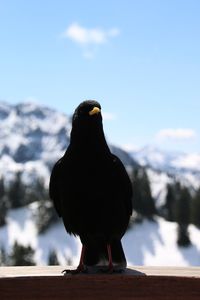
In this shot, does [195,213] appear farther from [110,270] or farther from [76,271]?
[76,271]

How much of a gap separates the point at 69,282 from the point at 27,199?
131418 millimetres

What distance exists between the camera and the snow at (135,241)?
111188 millimetres

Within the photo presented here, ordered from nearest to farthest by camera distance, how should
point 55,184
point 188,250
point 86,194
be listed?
point 86,194
point 55,184
point 188,250

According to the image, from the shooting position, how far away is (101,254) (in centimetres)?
640

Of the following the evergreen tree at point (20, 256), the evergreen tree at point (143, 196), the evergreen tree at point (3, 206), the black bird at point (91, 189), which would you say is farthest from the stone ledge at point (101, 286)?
the evergreen tree at point (3, 206)

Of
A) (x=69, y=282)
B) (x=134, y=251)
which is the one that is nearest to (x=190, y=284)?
(x=69, y=282)

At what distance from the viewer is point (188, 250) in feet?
370

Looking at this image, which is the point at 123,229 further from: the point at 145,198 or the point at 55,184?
the point at 145,198

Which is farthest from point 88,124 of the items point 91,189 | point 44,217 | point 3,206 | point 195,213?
point 3,206

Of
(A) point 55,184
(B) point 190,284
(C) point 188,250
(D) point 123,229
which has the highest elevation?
(C) point 188,250

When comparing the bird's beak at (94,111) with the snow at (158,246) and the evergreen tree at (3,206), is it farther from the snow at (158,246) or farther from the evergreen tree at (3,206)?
the evergreen tree at (3,206)

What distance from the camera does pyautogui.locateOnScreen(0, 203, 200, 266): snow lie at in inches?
4377

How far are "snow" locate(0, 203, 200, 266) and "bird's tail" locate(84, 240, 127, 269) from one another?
102m

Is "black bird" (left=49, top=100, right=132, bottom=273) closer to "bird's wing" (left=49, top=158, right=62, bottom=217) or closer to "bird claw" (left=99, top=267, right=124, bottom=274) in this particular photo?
"bird's wing" (left=49, top=158, right=62, bottom=217)
